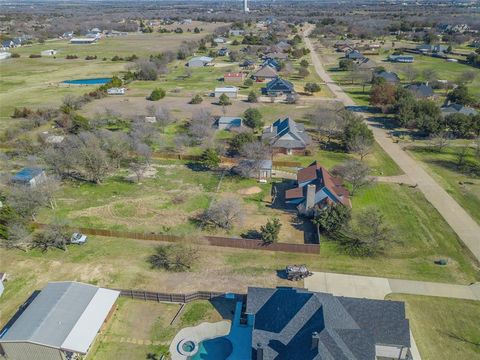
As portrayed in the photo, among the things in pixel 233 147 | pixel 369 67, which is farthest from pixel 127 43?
pixel 233 147

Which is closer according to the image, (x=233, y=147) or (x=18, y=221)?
(x=18, y=221)

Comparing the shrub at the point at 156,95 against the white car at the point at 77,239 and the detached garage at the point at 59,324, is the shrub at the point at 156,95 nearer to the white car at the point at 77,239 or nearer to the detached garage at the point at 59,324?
the white car at the point at 77,239

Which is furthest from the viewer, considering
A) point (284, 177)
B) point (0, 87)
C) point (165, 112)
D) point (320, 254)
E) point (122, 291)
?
point (0, 87)

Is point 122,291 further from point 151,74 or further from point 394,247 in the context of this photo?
point 151,74

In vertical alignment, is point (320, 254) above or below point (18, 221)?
below

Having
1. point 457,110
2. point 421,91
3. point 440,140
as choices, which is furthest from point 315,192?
point 421,91

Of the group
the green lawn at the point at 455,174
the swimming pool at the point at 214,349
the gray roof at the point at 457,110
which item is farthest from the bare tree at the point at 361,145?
the swimming pool at the point at 214,349
